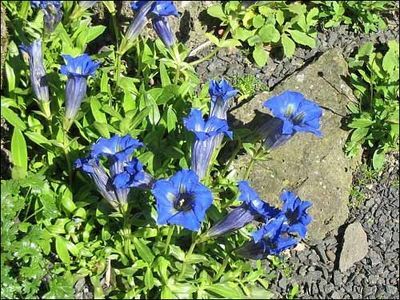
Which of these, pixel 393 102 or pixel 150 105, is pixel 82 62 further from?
pixel 393 102

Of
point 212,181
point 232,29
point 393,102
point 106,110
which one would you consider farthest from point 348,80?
point 106,110

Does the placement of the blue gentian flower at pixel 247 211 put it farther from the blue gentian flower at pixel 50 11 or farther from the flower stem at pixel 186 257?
the blue gentian flower at pixel 50 11

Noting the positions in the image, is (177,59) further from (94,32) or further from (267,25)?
(267,25)

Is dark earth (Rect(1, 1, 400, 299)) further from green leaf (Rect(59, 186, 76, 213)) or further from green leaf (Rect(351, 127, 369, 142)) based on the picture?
green leaf (Rect(59, 186, 76, 213))

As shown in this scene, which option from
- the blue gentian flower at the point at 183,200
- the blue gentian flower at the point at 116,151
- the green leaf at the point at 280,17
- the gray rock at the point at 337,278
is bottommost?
the gray rock at the point at 337,278

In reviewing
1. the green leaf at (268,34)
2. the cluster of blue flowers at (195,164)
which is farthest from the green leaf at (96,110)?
the green leaf at (268,34)

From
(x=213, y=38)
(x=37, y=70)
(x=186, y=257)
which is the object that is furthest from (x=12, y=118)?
(x=213, y=38)
